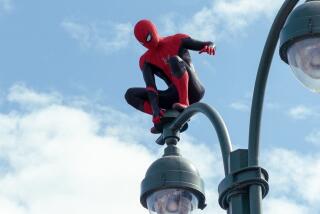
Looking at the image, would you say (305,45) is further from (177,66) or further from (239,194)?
(177,66)

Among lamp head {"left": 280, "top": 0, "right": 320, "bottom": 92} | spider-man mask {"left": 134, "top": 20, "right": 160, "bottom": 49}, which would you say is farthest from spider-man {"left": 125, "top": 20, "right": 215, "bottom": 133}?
lamp head {"left": 280, "top": 0, "right": 320, "bottom": 92}

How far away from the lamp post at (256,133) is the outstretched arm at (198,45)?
172 centimetres

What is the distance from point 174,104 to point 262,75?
5.23 feet

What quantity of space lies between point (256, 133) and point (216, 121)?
0.60m

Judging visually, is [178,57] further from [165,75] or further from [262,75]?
[262,75]

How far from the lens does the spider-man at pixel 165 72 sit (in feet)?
22.7

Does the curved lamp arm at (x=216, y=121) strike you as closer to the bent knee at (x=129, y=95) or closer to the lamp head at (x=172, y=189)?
the lamp head at (x=172, y=189)

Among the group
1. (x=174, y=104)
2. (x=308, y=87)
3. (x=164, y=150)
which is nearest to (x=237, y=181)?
(x=308, y=87)

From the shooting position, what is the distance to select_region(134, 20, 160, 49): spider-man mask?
24.5 ft

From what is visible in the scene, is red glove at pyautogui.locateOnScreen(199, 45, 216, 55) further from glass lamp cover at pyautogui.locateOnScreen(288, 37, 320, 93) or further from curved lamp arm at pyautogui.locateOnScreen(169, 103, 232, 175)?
glass lamp cover at pyautogui.locateOnScreen(288, 37, 320, 93)

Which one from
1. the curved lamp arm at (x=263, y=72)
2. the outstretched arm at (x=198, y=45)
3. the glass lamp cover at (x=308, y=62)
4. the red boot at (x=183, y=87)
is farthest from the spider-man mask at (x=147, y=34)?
the glass lamp cover at (x=308, y=62)

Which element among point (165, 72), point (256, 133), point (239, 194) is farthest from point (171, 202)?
point (165, 72)

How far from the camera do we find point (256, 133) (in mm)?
5113

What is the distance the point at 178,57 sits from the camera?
23.7 feet
